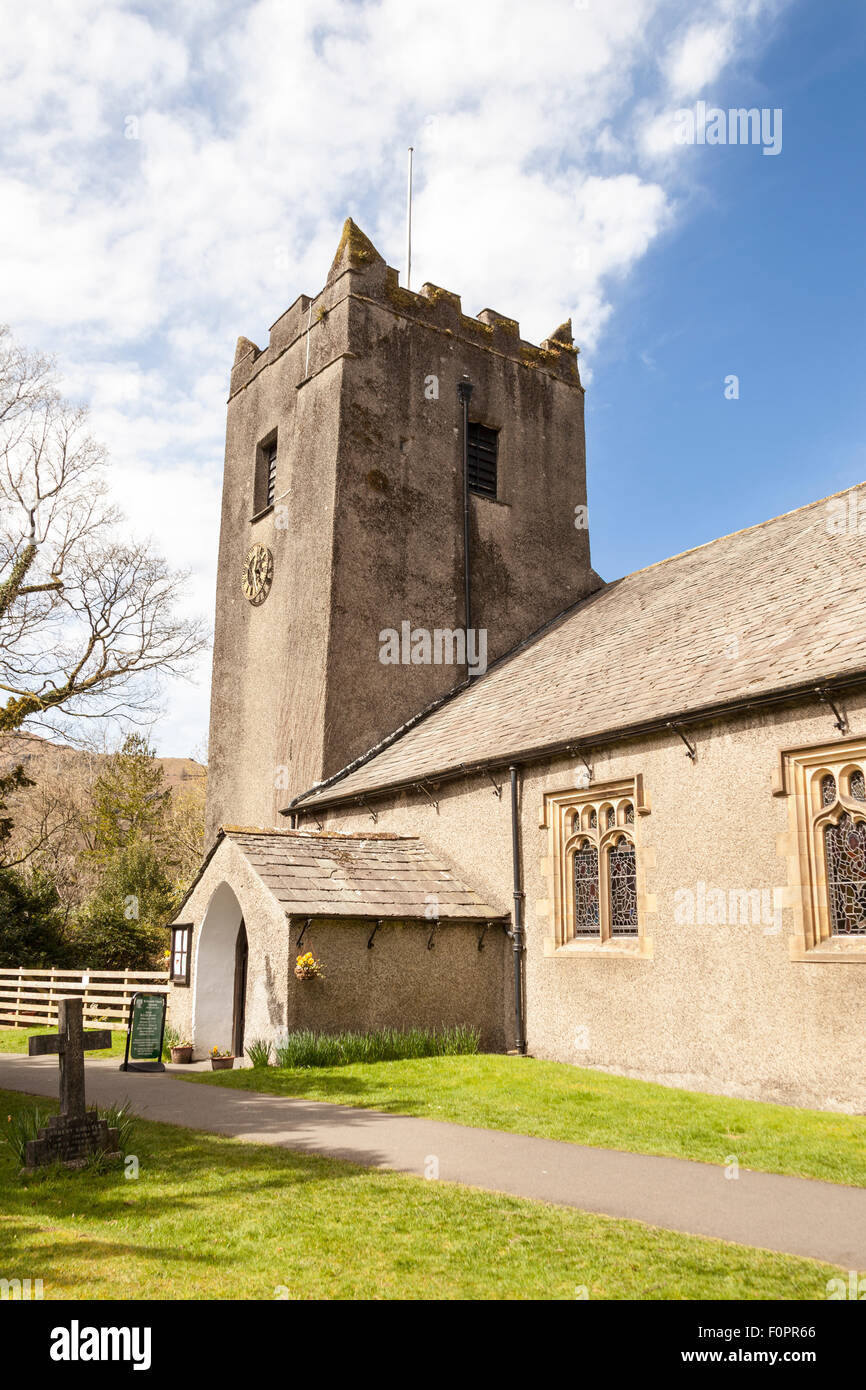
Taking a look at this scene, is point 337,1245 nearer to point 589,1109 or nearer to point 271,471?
point 589,1109

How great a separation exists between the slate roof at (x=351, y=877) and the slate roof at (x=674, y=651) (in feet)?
5.69

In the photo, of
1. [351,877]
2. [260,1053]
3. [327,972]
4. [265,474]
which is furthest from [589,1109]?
[265,474]

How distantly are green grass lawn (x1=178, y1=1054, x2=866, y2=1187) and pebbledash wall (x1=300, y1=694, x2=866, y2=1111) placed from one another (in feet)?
1.50

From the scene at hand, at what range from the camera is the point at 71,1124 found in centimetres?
786

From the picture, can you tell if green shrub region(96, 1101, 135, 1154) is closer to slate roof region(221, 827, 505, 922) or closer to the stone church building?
the stone church building

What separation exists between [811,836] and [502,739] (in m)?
6.12

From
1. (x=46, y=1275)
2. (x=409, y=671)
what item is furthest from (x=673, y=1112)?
(x=409, y=671)

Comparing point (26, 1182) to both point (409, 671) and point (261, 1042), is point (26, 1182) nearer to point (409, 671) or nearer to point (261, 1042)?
point (261, 1042)

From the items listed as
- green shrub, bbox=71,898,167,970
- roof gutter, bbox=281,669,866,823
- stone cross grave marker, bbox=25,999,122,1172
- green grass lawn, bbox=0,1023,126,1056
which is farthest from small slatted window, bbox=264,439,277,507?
stone cross grave marker, bbox=25,999,122,1172

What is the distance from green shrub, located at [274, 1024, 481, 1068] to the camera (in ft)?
42.2

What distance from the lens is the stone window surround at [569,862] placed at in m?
13.2

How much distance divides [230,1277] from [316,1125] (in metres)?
4.37

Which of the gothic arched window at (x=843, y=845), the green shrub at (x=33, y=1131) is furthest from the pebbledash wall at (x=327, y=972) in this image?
the gothic arched window at (x=843, y=845)

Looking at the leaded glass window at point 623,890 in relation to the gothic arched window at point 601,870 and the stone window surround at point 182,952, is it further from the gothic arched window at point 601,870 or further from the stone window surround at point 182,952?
the stone window surround at point 182,952
